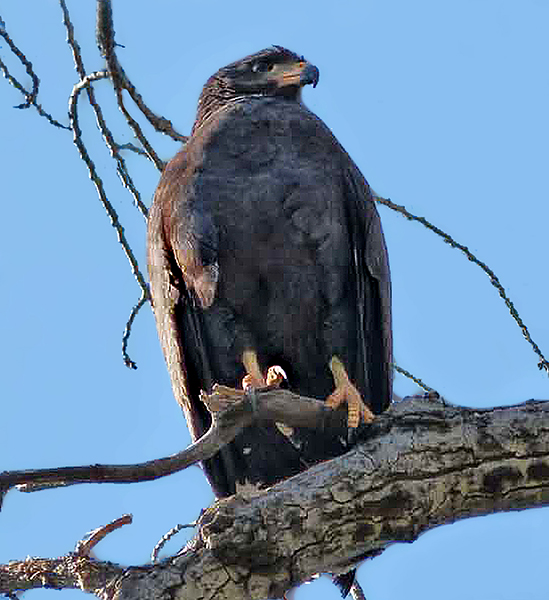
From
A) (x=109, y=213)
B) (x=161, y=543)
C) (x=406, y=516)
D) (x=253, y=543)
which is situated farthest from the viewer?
(x=109, y=213)

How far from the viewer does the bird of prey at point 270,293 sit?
17.2 feet

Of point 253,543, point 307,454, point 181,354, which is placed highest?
point 181,354

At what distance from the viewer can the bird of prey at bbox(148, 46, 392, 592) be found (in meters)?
5.24

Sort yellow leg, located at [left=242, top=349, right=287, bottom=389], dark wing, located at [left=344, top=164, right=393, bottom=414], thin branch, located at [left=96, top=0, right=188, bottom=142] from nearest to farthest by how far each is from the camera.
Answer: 1. thin branch, located at [left=96, top=0, right=188, bottom=142]
2. yellow leg, located at [left=242, top=349, right=287, bottom=389]
3. dark wing, located at [left=344, top=164, right=393, bottom=414]

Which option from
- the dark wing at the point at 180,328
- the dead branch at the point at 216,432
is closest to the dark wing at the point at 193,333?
the dark wing at the point at 180,328

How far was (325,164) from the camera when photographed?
5488mm

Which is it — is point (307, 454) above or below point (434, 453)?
above

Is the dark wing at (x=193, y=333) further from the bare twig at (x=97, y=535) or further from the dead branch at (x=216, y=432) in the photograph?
the bare twig at (x=97, y=535)

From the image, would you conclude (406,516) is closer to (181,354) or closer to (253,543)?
(253,543)

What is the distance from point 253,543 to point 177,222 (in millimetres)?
2001

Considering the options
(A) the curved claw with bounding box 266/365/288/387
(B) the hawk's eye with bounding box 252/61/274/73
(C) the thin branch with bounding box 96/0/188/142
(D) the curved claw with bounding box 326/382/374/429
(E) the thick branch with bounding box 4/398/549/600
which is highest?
(B) the hawk's eye with bounding box 252/61/274/73

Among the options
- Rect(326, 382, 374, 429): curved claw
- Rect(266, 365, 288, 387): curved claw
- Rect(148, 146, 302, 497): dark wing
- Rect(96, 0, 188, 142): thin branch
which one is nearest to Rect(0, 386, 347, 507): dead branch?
Rect(326, 382, 374, 429): curved claw

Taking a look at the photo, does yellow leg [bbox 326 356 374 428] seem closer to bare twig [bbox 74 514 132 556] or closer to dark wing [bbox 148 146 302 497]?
dark wing [bbox 148 146 302 497]

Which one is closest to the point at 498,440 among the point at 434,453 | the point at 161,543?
the point at 434,453
